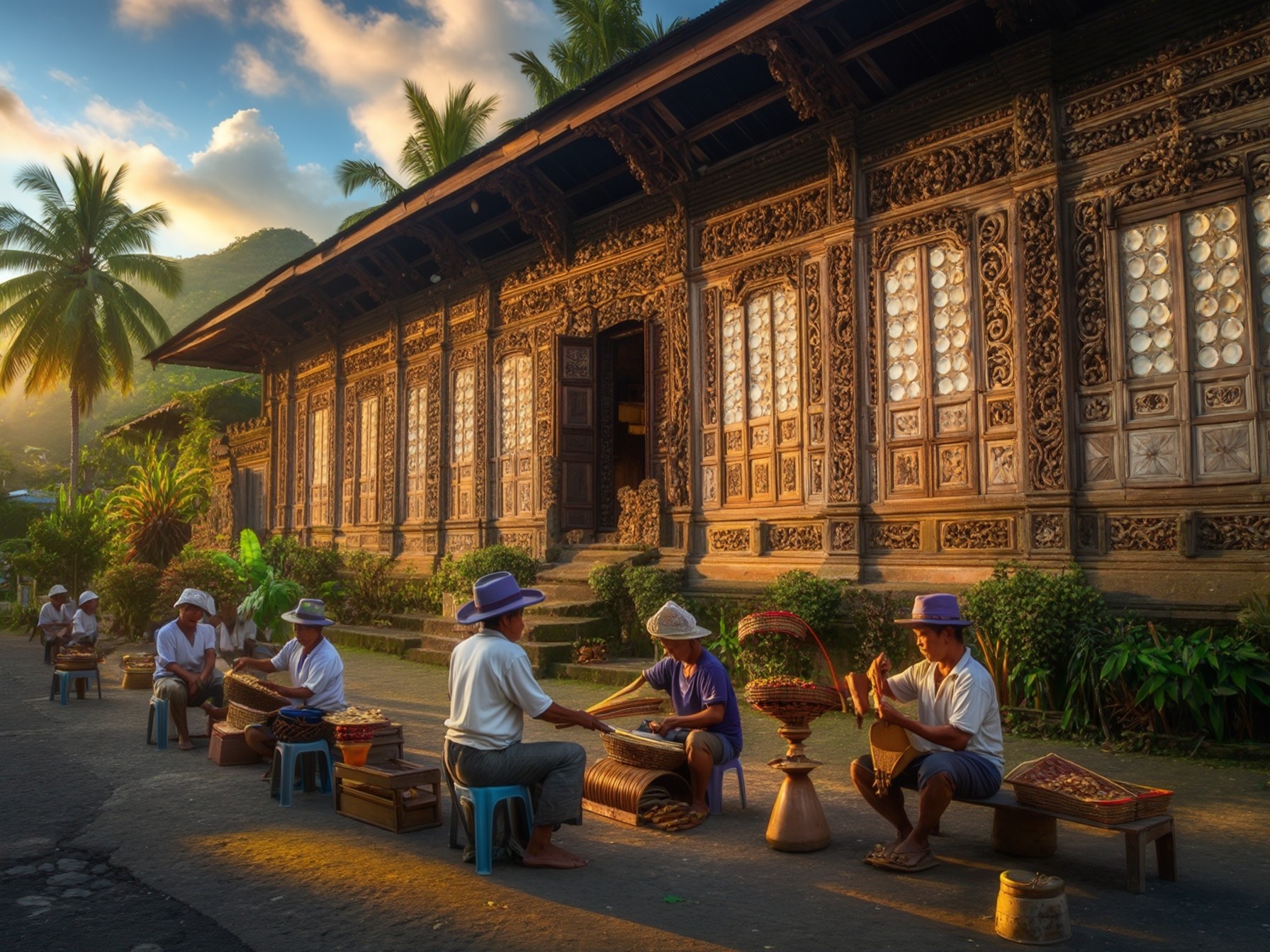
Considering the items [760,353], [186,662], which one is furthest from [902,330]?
[186,662]

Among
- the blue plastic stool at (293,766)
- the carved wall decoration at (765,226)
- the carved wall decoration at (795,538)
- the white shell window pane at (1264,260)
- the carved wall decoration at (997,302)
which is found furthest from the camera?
the carved wall decoration at (765,226)

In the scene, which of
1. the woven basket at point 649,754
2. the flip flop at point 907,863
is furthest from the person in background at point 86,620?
the flip flop at point 907,863

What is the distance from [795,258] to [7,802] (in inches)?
366

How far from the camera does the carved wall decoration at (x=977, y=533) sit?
32.3ft

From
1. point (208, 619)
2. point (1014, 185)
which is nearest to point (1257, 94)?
point (1014, 185)

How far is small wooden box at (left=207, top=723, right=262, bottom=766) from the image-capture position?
813cm

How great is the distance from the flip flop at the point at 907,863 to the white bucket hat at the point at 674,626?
167 centimetres

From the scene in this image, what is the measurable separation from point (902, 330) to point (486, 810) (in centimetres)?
752

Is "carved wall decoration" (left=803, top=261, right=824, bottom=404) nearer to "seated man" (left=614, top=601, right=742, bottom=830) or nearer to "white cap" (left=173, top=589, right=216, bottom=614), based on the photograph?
"seated man" (left=614, top=601, right=742, bottom=830)

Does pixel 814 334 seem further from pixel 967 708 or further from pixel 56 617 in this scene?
pixel 56 617

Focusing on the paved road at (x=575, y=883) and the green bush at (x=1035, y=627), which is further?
the green bush at (x=1035, y=627)

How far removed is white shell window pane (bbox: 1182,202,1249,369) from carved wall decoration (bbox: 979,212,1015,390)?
159 cm

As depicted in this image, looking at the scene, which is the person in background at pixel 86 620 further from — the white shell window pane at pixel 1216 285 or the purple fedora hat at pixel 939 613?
the white shell window pane at pixel 1216 285

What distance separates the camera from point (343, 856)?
18.1 ft
